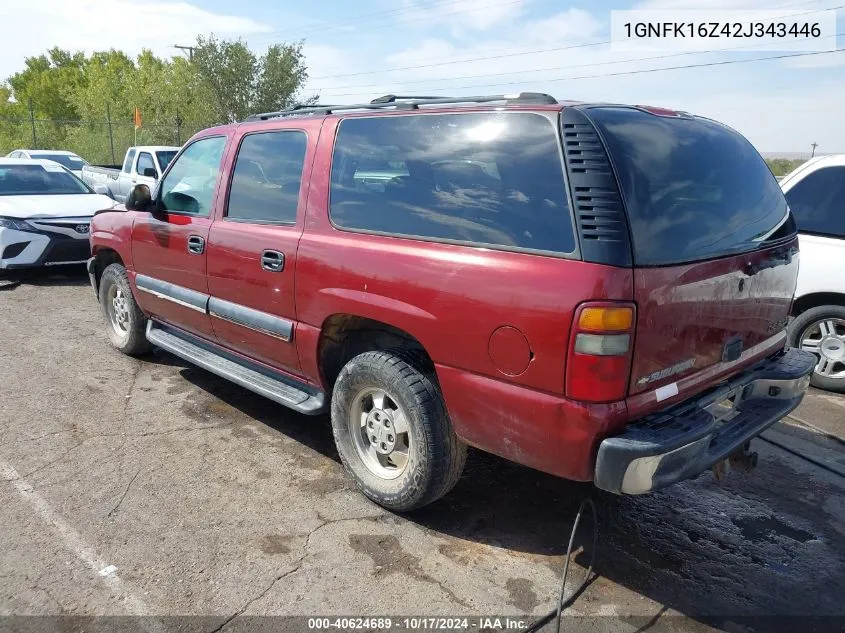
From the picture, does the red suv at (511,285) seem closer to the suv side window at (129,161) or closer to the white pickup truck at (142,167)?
the white pickup truck at (142,167)

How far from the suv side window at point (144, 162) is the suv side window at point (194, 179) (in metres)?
9.76

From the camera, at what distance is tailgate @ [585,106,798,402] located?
8.32ft

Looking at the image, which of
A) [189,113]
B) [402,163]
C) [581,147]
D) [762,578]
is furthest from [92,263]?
[189,113]

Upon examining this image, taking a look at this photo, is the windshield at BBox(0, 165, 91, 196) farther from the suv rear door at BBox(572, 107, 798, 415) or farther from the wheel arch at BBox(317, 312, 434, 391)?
the suv rear door at BBox(572, 107, 798, 415)

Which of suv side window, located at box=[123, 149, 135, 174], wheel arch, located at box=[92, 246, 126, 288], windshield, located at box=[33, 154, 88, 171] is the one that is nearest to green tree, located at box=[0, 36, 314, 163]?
windshield, located at box=[33, 154, 88, 171]

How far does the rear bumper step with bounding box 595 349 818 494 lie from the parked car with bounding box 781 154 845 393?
2239 mm

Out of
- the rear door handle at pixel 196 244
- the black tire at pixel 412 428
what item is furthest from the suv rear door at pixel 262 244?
the black tire at pixel 412 428

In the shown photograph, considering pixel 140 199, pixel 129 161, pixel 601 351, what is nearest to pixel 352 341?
pixel 601 351

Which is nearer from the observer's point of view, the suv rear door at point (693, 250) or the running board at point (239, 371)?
the suv rear door at point (693, 250)

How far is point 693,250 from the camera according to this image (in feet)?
8.83

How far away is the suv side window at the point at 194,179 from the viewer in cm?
442

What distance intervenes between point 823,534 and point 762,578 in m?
0.65

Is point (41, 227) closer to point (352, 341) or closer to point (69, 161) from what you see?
point (352, 341)

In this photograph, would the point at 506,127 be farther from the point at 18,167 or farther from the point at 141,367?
the point at 18,167
